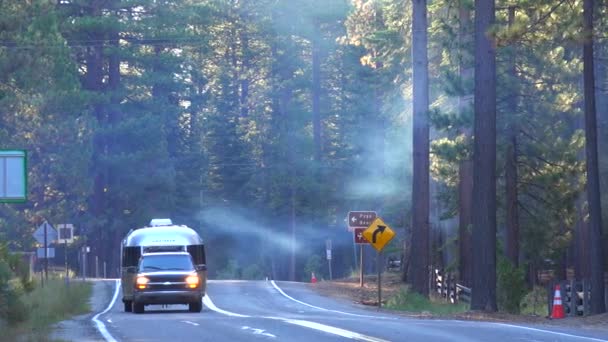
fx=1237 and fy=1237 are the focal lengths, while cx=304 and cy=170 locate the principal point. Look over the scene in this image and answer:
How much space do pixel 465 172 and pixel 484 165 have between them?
934 centimetres

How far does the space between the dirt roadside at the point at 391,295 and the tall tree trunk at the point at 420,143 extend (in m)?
2.48

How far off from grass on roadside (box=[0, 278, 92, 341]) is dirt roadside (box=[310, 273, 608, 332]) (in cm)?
904

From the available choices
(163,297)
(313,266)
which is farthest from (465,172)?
(313,266)

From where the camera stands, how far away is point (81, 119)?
6175cm

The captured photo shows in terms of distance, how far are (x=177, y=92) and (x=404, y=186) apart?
88.2ft

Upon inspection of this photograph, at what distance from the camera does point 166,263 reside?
3309 cm

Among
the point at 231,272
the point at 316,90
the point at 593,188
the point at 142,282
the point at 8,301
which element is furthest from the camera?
the point at 316,90

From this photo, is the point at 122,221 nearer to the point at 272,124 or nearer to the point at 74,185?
the point at 74,185

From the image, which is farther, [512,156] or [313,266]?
[313,266]

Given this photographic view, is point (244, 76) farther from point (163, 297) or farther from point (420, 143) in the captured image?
point (163, 297)

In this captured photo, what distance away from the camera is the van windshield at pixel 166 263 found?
1294 inches

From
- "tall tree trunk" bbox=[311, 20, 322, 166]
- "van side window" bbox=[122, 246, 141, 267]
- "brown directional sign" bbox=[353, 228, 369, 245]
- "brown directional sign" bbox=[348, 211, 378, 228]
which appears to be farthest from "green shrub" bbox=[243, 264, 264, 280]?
"van side window" bbox=[122, 246, 141, 267]

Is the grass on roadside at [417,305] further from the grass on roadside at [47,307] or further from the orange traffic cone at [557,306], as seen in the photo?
the grass on roadside at [47,307]

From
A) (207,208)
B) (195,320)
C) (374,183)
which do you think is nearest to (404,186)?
(374,183)
